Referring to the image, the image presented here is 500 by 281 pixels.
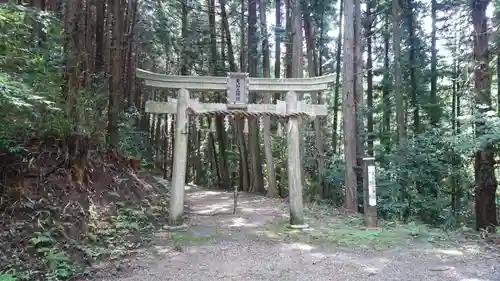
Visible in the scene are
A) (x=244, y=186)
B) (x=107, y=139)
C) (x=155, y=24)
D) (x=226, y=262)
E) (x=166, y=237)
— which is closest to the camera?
(x=226, y=262)

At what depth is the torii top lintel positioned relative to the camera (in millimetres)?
7570

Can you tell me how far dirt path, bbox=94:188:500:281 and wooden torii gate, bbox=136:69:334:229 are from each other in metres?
0.92

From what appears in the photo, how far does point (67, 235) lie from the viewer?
5715 mm

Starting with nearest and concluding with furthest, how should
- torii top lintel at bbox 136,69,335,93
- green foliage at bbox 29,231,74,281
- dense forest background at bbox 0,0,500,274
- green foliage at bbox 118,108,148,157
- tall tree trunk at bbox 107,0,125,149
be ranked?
green foliage at bbox 29,231,74,281 < dense forest background at bbox 0,0,500,274 < torii top lintel at bbox 136,69,335,93 < tall tree trunk at bbox 107,0,125,149 < green foliage at bbox 118,108,148,157

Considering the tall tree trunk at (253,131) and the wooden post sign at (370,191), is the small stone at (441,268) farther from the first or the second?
the tall tree trunk at (253,131)

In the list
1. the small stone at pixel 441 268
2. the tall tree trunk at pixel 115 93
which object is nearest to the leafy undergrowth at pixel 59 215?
the tall tree trunk at pixel 115 93

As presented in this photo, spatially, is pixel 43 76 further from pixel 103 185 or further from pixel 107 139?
pixel 107 139

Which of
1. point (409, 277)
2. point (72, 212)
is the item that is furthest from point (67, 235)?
point (409, 277)

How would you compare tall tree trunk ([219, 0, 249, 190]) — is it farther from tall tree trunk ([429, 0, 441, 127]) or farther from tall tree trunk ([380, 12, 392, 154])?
tall tree trunk ([429, 0, 441, 127])

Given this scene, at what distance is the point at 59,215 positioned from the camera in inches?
233

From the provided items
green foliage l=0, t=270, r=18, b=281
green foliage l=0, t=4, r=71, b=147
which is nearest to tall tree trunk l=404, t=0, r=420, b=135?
green foliage l=0, t=4, r=71, b=147

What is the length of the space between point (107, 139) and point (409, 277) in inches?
276

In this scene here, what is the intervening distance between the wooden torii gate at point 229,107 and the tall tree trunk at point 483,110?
11.9ft

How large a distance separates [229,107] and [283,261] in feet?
10.7
